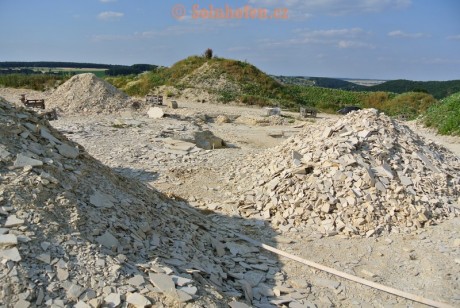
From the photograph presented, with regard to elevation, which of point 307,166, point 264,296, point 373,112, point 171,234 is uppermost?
point 373,112

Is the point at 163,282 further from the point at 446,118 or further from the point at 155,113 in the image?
the point at 446,118

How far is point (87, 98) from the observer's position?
63.7 ft

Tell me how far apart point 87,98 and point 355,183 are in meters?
15.0

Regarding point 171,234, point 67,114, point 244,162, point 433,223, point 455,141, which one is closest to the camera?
point 171,234

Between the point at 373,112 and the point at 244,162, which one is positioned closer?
the point at 373,112

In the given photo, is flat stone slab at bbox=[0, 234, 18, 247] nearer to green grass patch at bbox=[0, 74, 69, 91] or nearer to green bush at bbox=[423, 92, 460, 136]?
green bush at bbox=[423, 92, 460, 136]

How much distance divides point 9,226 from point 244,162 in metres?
7.15

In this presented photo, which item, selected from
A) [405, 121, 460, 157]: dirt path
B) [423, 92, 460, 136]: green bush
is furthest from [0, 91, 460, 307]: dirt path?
[423, 92, 460, 136]: green bush

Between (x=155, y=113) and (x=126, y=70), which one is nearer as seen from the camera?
(x=155, y=113)

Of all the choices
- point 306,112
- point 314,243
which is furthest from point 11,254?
point 306,112

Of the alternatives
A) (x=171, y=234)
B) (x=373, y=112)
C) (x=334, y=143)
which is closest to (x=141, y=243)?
(x=171, y=234)

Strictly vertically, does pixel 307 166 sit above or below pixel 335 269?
above

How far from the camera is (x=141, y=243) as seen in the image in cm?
521

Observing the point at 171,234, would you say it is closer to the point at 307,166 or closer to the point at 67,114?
the point at 307,166
